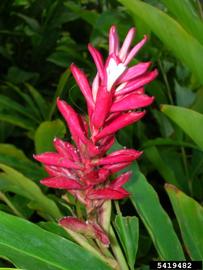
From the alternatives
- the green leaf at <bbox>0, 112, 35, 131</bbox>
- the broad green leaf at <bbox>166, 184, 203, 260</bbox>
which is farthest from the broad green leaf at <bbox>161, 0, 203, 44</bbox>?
the green leaf at <bbox>0, 112, 35, 131</bbox>

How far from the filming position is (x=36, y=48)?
89.9 inches

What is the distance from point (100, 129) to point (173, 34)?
228 mm

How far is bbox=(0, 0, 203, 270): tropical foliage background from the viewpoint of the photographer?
2.52 feet

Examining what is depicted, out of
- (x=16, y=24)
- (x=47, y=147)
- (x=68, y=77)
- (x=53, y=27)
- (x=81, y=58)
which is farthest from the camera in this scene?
(x=16, y=24)

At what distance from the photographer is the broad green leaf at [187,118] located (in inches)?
31.7

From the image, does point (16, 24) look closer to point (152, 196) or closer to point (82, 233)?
point (152, 196)

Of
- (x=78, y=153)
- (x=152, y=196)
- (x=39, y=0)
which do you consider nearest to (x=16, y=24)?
(x=39, y=0)

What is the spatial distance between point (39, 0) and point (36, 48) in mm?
228

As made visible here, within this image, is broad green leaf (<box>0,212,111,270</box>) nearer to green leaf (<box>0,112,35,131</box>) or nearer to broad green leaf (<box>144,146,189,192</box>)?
broad green leaf (<box>144,146,189,192</box>)

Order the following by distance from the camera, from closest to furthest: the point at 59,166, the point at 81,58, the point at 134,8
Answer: the point at 59,166
the point at 134,8
the point at 81,58

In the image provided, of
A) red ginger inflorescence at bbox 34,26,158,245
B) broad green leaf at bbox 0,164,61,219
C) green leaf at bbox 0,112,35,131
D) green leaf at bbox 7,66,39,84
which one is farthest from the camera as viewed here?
green leaf at bbox 7,66,39,84

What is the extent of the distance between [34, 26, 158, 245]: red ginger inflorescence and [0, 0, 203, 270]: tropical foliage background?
8cm

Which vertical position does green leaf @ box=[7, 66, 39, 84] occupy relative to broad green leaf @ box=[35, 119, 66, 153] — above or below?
below

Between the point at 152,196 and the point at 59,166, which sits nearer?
the point at 59,166
